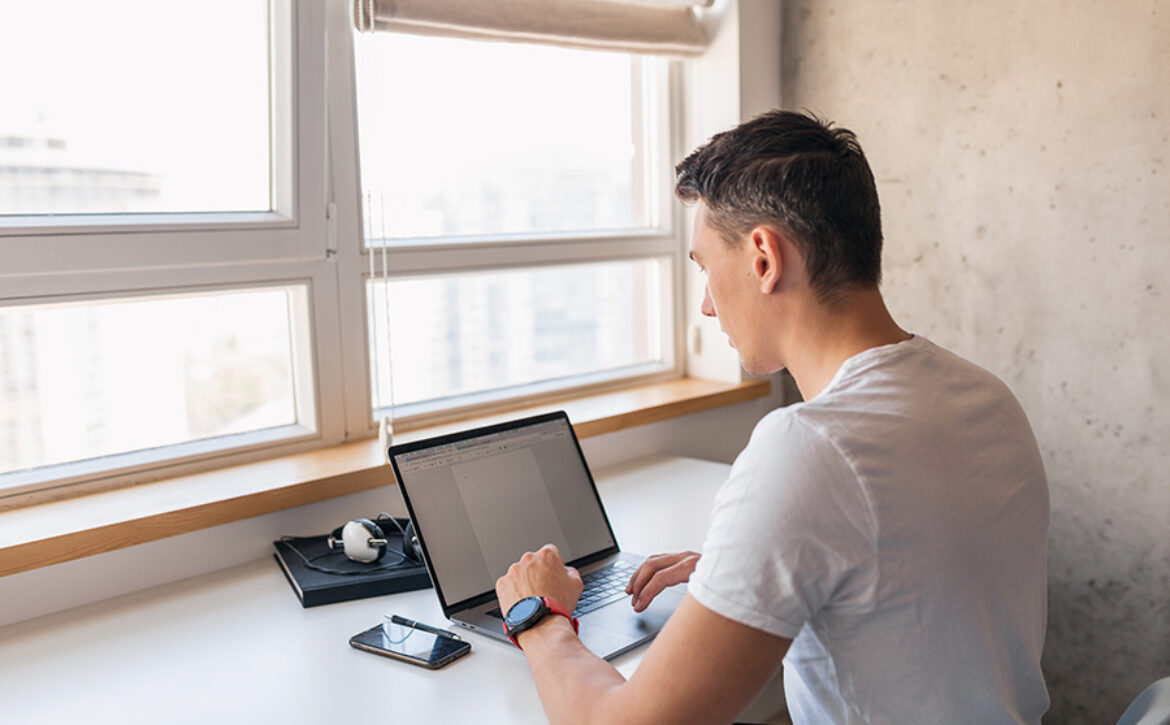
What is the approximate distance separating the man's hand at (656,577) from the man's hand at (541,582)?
0.35ft

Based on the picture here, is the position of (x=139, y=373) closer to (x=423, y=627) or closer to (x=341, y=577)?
(x=341, y=577)

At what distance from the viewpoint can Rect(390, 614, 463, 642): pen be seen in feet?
4.44

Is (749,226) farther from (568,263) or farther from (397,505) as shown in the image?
(568,263)

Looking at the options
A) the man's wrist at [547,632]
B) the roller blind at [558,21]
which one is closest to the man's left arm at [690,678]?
the man's wrist at [547,632]

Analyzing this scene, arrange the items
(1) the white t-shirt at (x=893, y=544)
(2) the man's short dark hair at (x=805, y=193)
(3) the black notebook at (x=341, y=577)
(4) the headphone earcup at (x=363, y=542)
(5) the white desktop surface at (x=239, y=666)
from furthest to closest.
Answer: (4) the headphone earcup at (x=363, y=542), (3) the black notebook at (x=341, y=577), (5) the white desktop surface at (x=239, y=666), (2) the man's short dark hair at (x=805, y=193), (1) the white t-shirt at (x=893, y=544)

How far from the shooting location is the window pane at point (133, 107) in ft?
5.36

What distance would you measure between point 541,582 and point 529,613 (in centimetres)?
8

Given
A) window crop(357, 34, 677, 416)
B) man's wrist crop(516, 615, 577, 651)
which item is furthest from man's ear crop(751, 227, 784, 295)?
window crop(357, 34, 677, 416)

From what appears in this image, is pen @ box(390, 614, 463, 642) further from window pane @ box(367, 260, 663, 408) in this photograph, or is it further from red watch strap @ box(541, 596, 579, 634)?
window pane @ box(367, 260, 663, 408)

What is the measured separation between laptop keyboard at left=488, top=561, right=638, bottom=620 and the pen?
0.25 feet

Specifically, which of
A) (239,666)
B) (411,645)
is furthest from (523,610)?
(239,666)

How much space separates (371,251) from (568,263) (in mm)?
566

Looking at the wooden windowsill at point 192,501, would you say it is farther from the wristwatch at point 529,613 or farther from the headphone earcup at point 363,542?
the wristwatch at point 529,613

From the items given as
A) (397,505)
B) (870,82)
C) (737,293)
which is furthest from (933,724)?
(870,82)
